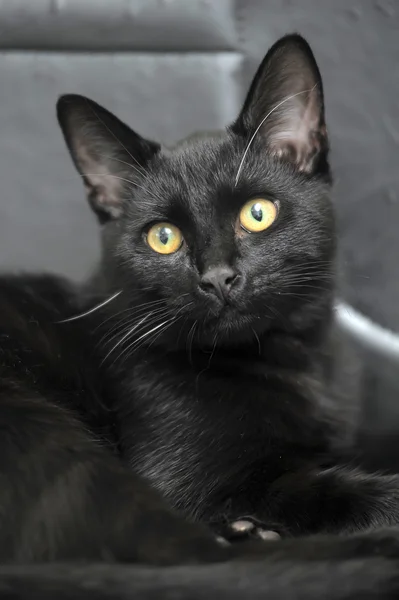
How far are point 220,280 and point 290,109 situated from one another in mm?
393

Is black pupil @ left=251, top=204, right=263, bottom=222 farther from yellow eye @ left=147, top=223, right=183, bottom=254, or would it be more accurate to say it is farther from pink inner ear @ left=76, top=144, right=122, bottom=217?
pink inner ear @ left=76, top=144, right=122, bottom=217

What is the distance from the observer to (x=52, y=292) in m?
1.36

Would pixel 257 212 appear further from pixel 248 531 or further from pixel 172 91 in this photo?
pixel 172 91

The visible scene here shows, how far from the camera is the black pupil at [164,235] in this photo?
1.17 metres

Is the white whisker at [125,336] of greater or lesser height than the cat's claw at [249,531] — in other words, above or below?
above

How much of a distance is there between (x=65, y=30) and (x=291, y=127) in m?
0.71

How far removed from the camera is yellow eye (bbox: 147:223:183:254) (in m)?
1.16

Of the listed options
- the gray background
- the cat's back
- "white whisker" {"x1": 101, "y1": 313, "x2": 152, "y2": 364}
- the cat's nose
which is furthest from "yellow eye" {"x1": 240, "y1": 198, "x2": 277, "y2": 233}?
the gray background

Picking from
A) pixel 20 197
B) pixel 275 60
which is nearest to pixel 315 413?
pixel 275 60

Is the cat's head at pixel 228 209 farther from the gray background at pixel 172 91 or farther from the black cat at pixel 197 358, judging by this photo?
the gray background at pixel 172 91

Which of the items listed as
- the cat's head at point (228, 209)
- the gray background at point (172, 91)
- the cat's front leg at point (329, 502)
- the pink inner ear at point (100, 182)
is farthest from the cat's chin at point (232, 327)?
the gray background at point (172, 91)

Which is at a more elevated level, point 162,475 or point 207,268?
point 207,268

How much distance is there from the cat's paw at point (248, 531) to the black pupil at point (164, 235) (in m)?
0.47

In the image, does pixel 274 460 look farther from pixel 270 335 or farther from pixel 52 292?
pixel 52 292
